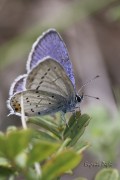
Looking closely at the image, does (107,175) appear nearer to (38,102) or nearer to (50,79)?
(50,79)

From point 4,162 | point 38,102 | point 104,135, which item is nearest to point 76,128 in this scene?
point 4,162

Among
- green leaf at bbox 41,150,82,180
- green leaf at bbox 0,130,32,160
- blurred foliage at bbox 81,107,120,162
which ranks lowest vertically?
blurred foliage at bbox 81,107,120,162

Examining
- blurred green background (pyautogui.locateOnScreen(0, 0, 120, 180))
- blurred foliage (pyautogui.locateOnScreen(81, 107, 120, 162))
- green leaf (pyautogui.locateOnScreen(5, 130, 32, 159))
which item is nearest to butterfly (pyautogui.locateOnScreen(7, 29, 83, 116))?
blurred foliage (pyautogui.locateOnScreen(81, 107, 120, 162))

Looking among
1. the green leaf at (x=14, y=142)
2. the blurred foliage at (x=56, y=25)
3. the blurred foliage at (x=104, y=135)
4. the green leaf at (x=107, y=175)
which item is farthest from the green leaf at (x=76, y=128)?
the blurred foliage at (x=56, y=25)

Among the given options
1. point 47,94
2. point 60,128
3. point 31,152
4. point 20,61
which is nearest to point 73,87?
point 47,94

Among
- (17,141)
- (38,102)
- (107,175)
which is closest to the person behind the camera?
(17,141)

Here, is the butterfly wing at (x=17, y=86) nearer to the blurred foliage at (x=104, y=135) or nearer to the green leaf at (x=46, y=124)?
the green leaf at (x=46, y=124)

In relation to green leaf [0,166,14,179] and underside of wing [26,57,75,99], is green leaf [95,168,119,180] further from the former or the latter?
underside of wing [26,57,75,99]

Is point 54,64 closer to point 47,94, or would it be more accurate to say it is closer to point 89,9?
point 47,94
